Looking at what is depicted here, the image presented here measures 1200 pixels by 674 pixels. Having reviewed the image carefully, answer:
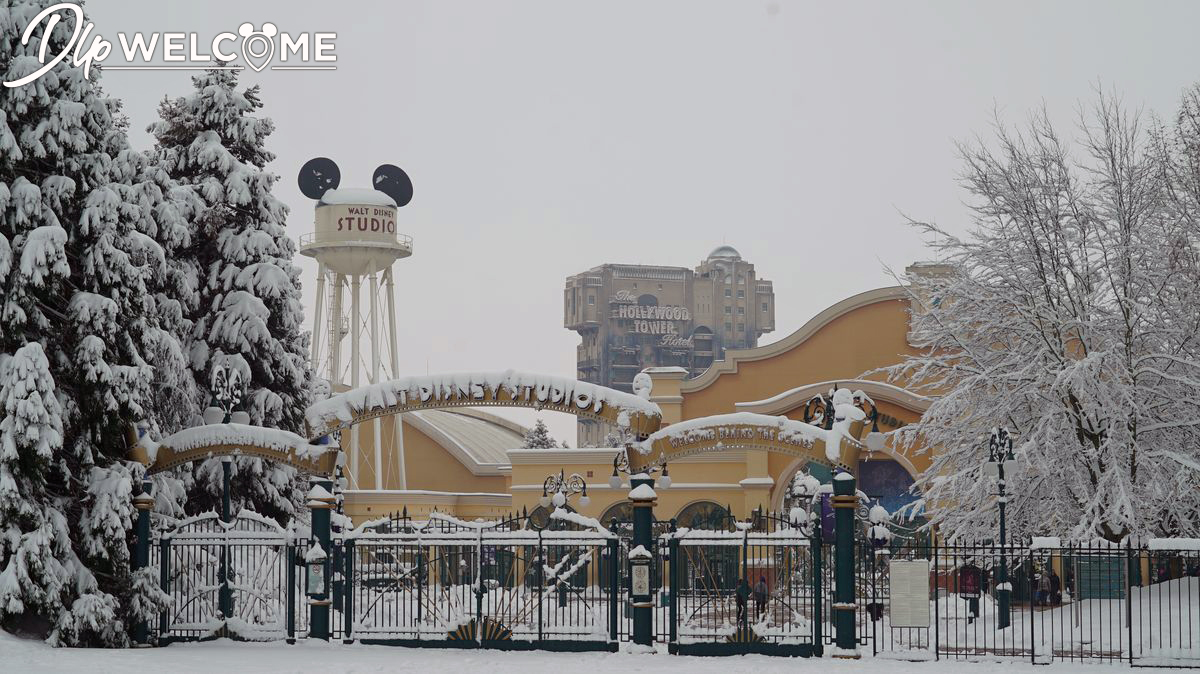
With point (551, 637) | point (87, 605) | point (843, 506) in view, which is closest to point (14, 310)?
point (87, 605)

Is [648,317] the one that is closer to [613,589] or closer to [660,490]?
[660,490]

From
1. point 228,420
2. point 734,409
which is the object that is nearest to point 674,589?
point 228,420

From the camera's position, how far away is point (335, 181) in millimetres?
57938

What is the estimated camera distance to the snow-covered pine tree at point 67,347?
2133cm

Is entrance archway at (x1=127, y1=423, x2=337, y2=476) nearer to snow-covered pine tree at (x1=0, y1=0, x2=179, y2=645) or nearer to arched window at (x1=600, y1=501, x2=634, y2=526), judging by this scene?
snow-covered pine tree at (x1=0, y1=0, x2=179, y2=645)

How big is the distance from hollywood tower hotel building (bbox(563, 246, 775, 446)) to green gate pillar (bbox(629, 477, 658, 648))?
121 metres

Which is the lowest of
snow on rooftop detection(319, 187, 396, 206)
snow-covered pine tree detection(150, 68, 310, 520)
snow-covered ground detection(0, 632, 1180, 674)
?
snow-covered ground detection(0, 632, 1180, 674)

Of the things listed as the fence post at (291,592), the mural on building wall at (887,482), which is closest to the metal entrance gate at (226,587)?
the fence post at (291,592)

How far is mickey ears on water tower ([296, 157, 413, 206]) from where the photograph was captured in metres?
57.3

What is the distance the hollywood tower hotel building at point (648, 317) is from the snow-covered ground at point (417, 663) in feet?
400

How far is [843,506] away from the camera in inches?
850

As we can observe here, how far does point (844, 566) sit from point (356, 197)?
37864 millimetres

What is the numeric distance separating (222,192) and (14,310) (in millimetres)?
11284

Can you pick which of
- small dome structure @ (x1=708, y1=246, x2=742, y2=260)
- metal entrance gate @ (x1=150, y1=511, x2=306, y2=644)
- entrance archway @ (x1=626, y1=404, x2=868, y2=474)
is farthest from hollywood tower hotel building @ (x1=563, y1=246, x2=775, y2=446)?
entrance archway @ (x1=626, y1=404, x2=868, y2=474)
